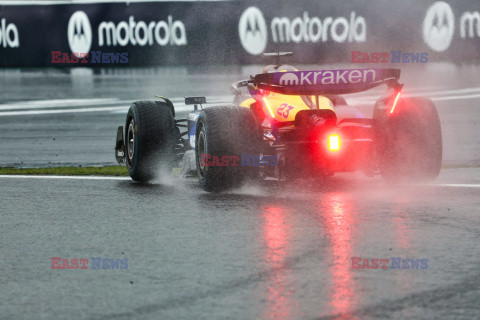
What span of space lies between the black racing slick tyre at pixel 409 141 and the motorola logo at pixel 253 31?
12.2 meters

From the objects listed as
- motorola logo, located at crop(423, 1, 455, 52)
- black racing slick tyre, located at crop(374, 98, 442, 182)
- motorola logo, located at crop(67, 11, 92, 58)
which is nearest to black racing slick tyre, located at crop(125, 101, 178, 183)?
black racing slick tyre, located at crop(374, 98, 442, 182)

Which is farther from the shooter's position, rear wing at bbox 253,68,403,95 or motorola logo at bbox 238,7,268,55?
motorola logo at bbox 238,7,268,55

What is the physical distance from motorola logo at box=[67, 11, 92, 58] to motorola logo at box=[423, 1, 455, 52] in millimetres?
7779

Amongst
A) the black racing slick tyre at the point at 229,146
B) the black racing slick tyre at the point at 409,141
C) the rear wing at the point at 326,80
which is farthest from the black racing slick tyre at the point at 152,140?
the black racing slick tyre at the point at 409,141

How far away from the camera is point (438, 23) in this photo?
65.5ft

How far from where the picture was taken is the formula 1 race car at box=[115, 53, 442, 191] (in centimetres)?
833

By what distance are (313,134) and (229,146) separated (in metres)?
0.78

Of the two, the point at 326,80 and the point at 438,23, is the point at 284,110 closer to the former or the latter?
the point at 326,80

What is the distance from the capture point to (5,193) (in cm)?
893

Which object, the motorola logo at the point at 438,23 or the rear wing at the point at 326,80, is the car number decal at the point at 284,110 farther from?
the motorola logo at the point at 438,23

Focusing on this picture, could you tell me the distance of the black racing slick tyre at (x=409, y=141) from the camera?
28.2 ft

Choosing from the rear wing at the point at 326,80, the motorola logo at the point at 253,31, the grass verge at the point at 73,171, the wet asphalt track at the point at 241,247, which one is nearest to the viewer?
the wet asphalt track at the point at 241,247

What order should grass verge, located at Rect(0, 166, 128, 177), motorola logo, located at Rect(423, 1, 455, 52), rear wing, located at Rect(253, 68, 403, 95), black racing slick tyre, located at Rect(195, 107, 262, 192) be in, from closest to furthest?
black racing slick tyre, located at Rect(195, 107, 262, 192) < rear wing, located at Rect(253, 68, 403, 95) < grass verge, located at Rect(0, 166, 128, 177) < motorola logo, located at Rect(423, 1, 455, 52)

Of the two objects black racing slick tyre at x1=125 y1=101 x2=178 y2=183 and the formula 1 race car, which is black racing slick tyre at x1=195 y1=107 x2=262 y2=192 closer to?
the formula 1 race car
